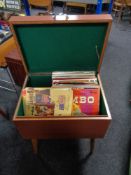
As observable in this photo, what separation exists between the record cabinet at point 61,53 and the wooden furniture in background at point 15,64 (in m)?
→ 0.42

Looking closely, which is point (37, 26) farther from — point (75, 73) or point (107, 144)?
point (107, 144)

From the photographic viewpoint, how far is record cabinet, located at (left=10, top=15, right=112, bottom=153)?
866 millimetres

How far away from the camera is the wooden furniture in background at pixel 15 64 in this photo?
155 cm

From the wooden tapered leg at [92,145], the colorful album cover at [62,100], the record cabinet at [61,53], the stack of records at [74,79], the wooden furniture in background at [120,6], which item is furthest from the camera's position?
the wooden furniture in background at [120,6]

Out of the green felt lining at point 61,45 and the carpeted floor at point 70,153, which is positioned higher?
the green felt lining at point 61,45

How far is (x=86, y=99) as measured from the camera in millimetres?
1044

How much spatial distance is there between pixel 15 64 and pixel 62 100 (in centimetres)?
81

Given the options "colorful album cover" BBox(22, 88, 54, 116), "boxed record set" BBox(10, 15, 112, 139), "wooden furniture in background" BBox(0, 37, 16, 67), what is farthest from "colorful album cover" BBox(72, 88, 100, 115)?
"wooden furniture in background" BBox(0, 37, 16, 67)

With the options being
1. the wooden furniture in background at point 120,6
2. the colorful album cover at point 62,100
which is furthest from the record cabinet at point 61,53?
the wooden furniture in background at point 120,6

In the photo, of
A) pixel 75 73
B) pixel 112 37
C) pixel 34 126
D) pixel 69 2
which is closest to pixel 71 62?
pixel 75 73

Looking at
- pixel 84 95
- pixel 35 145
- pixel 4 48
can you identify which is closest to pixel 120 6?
pixel 4 48

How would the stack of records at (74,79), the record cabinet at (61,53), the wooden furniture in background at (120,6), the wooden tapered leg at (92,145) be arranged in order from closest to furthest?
the record cabinet at (61,53) → the stack of records at (74,79) → the wooden tapered leg at (92,145) → the wooden furniture in background at (120,6)

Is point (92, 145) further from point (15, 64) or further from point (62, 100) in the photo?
point (15, 64)

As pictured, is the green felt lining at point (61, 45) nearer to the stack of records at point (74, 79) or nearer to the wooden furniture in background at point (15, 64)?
the stack of records at point (74, 79)
